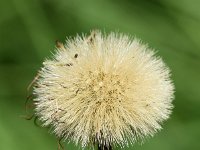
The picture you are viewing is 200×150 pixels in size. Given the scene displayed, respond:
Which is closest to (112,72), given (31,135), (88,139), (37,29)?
(88,139)

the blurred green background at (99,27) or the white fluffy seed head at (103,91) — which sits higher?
the blurred green background at (99,27)

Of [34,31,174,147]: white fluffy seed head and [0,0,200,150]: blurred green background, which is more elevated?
[0,0,200,150]: blurred green background

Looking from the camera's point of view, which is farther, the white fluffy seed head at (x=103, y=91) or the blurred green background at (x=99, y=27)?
the blurred green background at (x=99, y=27)

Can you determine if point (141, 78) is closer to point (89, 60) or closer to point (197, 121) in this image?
point (89, 60)

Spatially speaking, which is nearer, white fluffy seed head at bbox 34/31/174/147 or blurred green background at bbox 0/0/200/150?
white fluffy seed head at bbox 34/31/174/147
